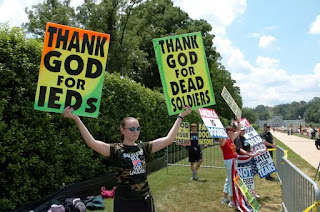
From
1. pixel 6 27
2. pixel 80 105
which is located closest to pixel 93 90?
pixel 80 105

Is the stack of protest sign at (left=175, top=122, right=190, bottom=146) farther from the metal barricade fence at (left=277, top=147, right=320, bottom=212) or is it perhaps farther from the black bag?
the metal barricade fence at (left=277, top=147, right=320, bottom=212)

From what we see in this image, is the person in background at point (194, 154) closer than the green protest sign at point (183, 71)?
No

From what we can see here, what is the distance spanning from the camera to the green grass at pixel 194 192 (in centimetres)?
771

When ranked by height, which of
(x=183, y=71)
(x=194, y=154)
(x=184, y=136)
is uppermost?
(x=183, y=71)

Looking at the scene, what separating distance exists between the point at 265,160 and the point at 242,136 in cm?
111

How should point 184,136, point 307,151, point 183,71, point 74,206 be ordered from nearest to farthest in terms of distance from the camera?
point 183,71
point 74,206
point 184,136
point 307,151

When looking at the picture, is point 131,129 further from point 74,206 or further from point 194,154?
point 194,154

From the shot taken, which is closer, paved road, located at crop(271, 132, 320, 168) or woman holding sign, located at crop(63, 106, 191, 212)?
woman holding sign, located at crop(63, 106, 191, 212)

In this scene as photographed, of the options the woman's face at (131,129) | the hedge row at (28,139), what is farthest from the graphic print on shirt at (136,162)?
the hedge row at (28,139)

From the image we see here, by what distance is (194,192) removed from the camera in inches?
367

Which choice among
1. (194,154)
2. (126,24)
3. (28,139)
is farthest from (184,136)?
(126,24)

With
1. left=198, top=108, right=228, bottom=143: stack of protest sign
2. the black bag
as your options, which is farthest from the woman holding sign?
left=198, top=108, right=228, bottom=143: stack of protest sign

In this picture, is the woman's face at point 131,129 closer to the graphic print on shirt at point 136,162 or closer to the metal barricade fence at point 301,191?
the graphic print on shirt at point 136,162

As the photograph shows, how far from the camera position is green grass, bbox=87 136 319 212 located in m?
7.71
